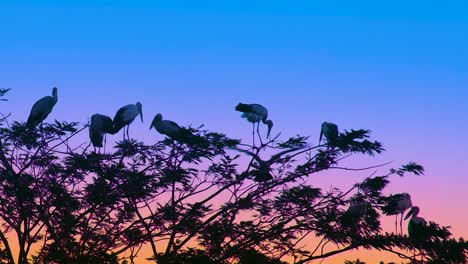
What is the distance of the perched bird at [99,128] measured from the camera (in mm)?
16359

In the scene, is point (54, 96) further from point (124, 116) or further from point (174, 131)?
point (174, 131)

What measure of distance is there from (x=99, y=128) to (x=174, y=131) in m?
1.71

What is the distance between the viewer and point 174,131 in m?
16.2

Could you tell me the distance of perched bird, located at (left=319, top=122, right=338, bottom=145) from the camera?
1638cm

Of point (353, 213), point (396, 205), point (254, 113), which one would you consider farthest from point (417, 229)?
point (254, 113)

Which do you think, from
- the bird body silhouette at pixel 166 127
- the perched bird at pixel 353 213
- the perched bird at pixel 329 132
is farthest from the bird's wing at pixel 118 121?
the perched bird at pixel 353 213

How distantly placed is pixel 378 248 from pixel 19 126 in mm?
7958

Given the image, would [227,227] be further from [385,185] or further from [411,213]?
[411,213]

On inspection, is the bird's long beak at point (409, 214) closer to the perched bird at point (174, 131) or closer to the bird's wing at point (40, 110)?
the perched bird at point (174, 131)

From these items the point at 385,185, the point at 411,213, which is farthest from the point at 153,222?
the point at 411,213

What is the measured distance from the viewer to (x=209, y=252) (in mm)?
16344

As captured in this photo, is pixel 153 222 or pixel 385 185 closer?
pixel 153 222

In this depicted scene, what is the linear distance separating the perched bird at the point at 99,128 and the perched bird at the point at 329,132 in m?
4.56

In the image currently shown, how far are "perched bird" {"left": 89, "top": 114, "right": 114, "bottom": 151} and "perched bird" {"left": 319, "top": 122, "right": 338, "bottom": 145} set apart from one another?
4.56 meters
